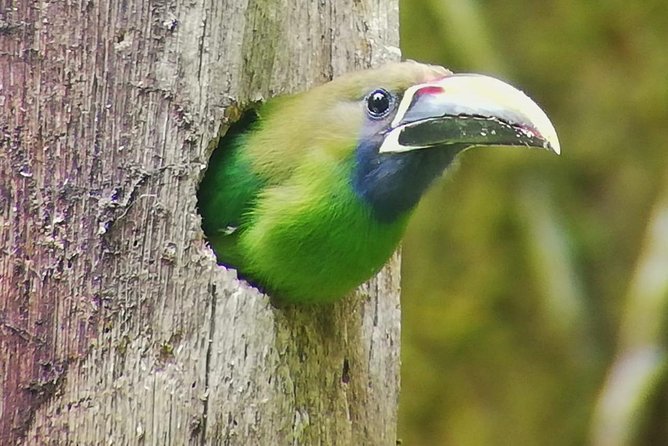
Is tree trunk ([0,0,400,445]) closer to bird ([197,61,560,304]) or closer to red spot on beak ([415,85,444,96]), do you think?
Result: bird ([197,61,560,304])

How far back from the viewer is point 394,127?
6.34 ft

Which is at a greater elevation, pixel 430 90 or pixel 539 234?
pixel 430 90

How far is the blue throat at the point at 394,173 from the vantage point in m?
1.95

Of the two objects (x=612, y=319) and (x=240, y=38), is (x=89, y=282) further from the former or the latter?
(x=612, y=319)

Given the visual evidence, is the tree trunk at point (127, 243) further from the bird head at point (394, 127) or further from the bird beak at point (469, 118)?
the bird beak at point (469, 118)

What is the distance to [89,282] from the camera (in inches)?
72.7

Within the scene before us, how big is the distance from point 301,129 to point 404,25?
2606 millimetres

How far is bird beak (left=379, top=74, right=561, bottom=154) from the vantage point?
179cm

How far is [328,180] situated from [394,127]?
0.18m

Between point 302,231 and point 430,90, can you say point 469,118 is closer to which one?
point 430,90

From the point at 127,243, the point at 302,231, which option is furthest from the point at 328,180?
the point at 127,243

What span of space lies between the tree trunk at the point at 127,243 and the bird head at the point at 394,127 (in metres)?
0.13

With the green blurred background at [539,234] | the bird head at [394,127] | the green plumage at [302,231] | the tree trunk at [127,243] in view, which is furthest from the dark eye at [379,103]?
the green blurred background at [539,234]

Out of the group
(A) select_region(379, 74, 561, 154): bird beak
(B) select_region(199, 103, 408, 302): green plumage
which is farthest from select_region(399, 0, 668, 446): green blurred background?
(A) select_region(379, 74, 561, 154): bird beak
